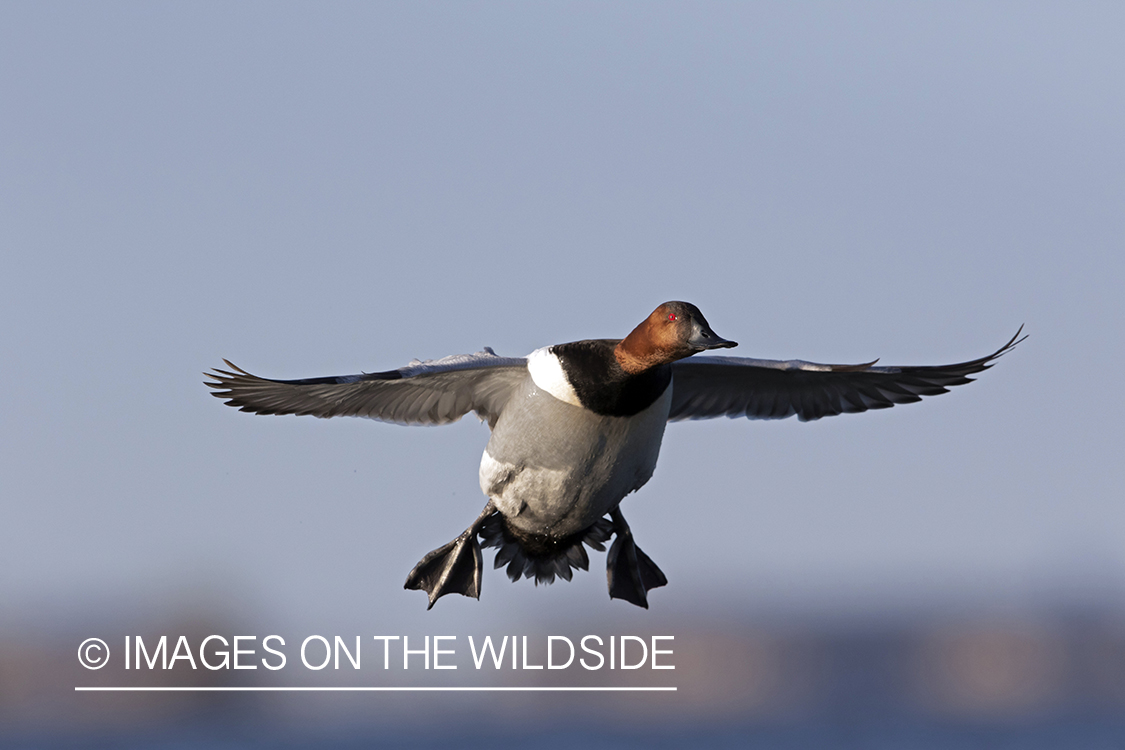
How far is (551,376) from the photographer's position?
827cm

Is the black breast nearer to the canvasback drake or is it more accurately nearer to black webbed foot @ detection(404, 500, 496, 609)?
the canvasback drake

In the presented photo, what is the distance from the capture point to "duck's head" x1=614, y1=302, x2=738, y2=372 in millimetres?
7512

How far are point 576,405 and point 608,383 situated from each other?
A: 0.28 metres

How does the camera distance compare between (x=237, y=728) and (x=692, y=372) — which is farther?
(x=237, y=728)

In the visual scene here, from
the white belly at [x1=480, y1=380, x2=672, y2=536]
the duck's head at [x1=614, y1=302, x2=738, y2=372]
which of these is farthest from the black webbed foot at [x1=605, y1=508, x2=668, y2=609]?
the duck's head at [x1=614, y1=302, x2=738, y2=372]

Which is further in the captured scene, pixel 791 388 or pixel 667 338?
pixel 791 388

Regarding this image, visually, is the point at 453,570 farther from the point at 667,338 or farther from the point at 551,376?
the point at 667,338

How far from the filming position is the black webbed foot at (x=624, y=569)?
32.3 ft

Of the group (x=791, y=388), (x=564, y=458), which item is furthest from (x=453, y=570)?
(x=791, y=388)

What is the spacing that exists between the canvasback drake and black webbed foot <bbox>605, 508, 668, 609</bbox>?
0.04ft

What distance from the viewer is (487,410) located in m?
9.30

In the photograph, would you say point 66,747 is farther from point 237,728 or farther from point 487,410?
point 487,410

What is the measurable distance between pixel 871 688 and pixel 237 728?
190 ft

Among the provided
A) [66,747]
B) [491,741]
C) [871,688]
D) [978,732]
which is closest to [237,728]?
[66,747]
